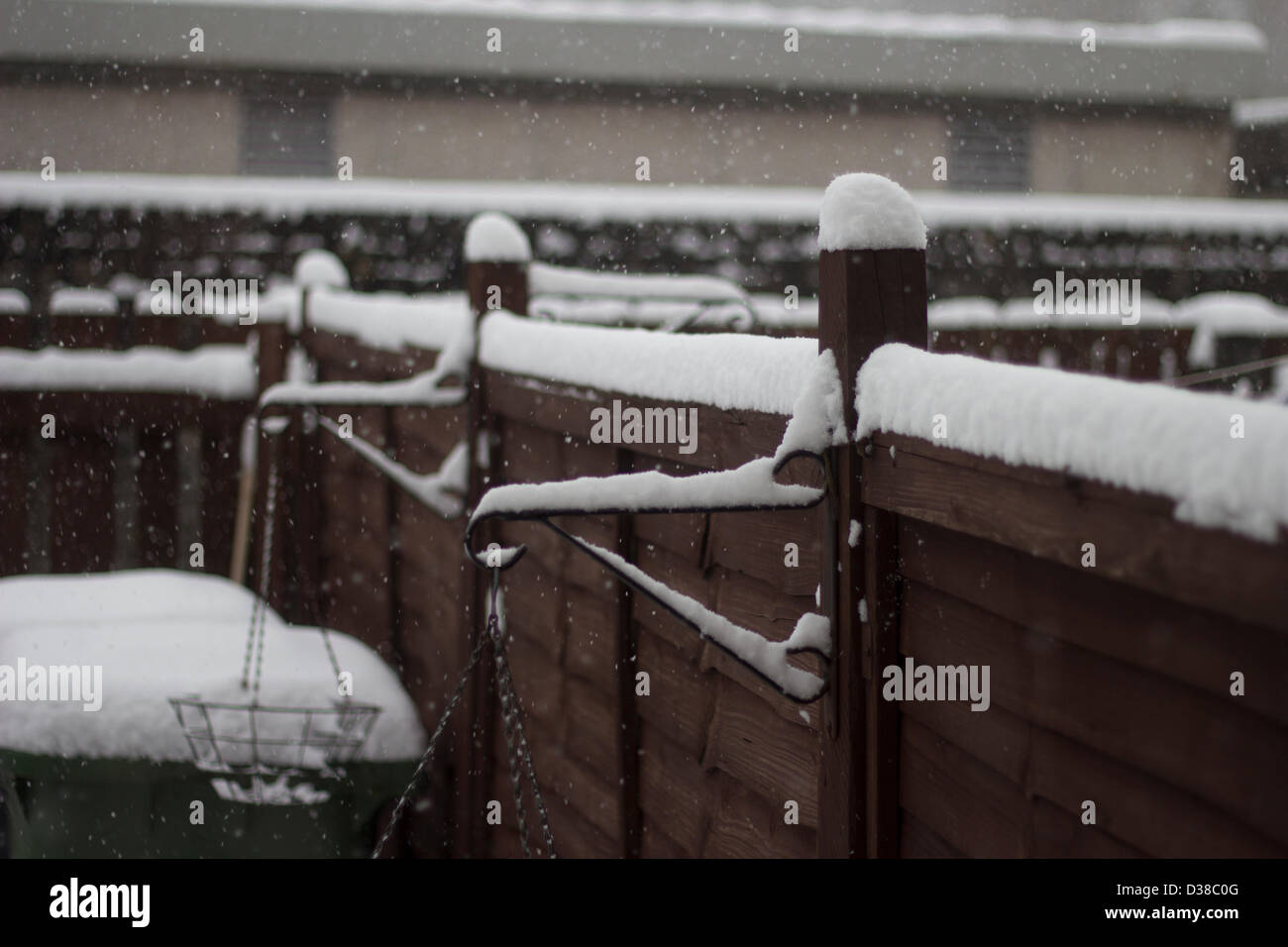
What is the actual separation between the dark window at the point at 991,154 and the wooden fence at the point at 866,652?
36.5 ft

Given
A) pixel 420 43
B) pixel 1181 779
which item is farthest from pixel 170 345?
pixel 420 43

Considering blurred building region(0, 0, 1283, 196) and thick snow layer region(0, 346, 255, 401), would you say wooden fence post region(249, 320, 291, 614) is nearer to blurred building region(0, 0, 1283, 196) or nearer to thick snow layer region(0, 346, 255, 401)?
thick snow layer region(0, 346, 255, 401)

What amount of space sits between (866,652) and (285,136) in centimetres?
1249

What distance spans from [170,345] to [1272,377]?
208 inches

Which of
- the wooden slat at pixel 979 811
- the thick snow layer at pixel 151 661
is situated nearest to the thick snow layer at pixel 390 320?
the thick snow layer at pixel 151 661

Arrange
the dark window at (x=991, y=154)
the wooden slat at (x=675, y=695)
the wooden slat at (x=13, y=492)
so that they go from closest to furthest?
the wooden slat at (x=675, y=695)
the wooden slat at (x=13, y=492)
the dark window at (x=991, y=154)

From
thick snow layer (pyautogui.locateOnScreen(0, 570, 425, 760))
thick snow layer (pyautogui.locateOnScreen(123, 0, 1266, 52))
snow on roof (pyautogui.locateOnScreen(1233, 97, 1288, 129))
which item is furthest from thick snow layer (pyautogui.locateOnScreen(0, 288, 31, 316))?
snow on roof (pyautogui.locateOnScreen(1233, 97, 1288, 129))

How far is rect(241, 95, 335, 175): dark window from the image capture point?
42.5 feet

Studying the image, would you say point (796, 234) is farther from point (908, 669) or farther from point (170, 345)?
point (908, 669)

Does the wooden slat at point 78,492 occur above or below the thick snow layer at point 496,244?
below

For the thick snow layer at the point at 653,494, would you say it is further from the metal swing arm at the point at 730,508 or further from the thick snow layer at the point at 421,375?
the thick snow layer at the point at 421,375

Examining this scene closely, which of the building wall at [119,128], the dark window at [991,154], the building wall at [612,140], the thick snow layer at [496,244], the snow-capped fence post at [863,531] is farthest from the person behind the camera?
the dark window at [991,154]

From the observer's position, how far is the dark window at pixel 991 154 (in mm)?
14055

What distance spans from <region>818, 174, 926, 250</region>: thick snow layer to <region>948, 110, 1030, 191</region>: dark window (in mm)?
12985
